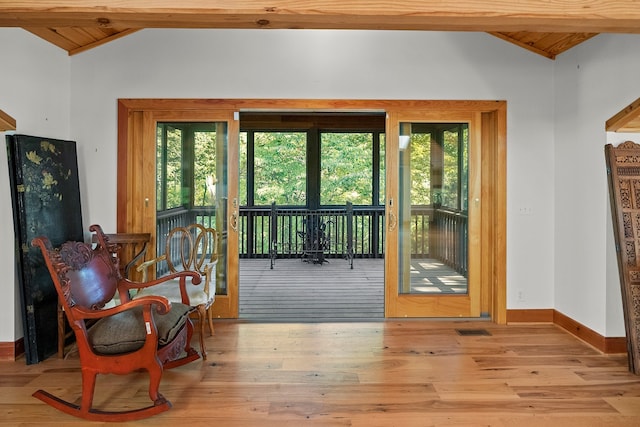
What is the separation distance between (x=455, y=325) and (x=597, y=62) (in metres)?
2.45

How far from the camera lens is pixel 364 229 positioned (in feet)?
29.2

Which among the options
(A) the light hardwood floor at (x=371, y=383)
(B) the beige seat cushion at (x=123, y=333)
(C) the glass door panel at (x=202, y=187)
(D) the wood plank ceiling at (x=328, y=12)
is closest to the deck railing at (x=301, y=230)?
(C) the glass door panel at (x=202, y=187)

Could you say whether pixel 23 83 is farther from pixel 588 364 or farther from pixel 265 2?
pixel 588 364

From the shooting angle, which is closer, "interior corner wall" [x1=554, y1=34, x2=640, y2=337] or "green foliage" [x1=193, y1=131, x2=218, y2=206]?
"interior corner wall" [x1=554, y1=34, x2=640, y2=337]

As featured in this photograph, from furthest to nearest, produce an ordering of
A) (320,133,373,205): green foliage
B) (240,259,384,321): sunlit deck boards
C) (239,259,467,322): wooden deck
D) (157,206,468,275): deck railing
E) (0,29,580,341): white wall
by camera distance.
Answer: (320,133,373,205): green foliage < (157,206,468,275): deck railing < (240,259,384,321): sunlit deck boards < (239,259,467,322): wooden deck < (0,29,580,341): white wall

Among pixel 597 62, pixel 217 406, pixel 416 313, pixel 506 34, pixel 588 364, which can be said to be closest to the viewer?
pixel 217 406

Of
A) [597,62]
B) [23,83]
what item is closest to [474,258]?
[597,62]

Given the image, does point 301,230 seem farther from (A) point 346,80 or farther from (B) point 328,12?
(B) point 328,12

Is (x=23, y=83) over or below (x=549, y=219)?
over

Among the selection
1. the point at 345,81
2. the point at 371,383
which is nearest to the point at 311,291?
the point at 345,81

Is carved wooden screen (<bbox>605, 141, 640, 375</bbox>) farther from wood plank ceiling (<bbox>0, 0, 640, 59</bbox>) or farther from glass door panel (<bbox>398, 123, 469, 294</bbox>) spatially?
wood plank ceiling (<bbox>0, 0, 640, 59</bbox>)

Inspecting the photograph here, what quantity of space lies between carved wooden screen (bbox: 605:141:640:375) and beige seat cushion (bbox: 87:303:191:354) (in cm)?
300

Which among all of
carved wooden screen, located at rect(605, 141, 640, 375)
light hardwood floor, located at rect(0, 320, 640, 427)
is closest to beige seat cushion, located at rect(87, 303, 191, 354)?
light hardwood floor, located at rect(0, 320, 640, 427)

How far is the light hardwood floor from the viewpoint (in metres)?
2.59
